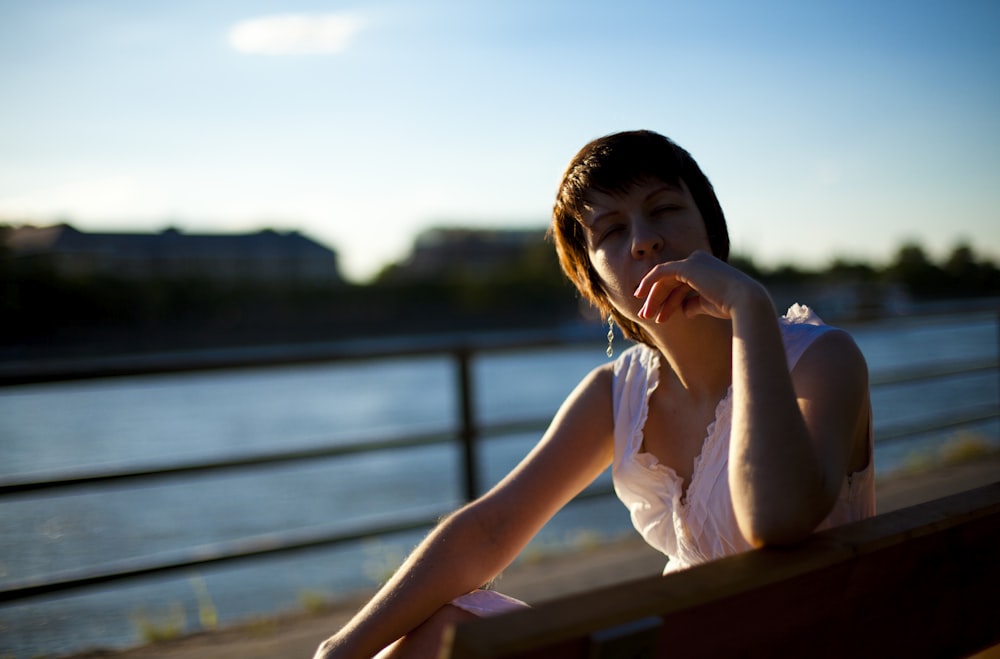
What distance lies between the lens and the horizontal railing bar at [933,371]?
16.1ft

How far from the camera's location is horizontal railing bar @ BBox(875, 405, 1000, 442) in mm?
4984

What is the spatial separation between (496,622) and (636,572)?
272 cm

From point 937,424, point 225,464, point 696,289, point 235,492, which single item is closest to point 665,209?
point 696,289

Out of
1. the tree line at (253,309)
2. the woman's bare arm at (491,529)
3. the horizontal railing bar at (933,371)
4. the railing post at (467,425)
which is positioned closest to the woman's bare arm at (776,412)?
the woman's bare arm at (491,529)

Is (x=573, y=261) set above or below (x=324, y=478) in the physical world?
above

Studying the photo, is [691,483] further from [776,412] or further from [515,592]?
[515,592]

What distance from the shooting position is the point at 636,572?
122 inches

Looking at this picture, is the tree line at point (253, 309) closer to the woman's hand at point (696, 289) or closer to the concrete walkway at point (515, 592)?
the concrete walkway at point (515, 592)

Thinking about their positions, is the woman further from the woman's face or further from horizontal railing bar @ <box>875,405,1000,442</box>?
horizontal railing bar @ <box>875,405,1000,442</box>

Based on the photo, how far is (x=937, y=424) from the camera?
518 centimetres

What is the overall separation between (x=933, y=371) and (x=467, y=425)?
3.28m

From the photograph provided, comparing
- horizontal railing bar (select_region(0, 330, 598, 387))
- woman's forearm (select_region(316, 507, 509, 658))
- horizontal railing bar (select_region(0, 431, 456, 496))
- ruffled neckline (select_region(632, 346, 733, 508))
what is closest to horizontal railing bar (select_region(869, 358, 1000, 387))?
horizontal railing bar (select_region(0, 330, 598, 387))

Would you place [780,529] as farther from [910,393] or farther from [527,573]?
[910,393]

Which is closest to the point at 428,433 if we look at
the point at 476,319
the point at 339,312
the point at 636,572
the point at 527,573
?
the point at 527,573
